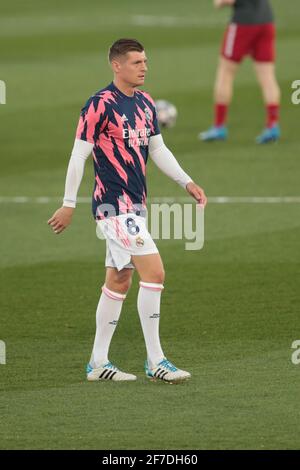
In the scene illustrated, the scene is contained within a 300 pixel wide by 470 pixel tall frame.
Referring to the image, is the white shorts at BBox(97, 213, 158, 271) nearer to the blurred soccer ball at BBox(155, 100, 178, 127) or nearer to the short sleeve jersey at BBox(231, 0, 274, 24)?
the short sleeve jersey at BBox(231, 0, 274, 24)

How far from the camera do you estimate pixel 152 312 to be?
8.90 meters

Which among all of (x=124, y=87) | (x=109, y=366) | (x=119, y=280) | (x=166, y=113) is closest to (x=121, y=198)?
(x=119, y=280)

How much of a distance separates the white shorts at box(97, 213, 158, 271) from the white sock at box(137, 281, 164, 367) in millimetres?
199

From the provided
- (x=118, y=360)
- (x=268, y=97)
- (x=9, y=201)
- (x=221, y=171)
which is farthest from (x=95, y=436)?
(x=268, y=97)

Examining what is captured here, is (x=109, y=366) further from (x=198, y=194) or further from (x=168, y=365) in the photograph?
(x=198, y=194)

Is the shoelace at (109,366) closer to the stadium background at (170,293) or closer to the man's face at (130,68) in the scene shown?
the stadium background at (170,293)

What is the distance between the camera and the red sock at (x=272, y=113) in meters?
17.9

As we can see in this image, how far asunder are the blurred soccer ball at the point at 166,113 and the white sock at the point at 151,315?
10.6m

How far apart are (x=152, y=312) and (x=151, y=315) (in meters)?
0.02

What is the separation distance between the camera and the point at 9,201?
15234 millimetres

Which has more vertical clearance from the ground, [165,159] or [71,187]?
[165,159]

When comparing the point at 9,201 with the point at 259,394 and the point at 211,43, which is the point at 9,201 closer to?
the point at 259,394

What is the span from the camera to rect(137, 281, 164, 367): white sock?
8867mm

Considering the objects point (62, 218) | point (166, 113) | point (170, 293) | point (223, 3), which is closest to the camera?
point (62, 218)
